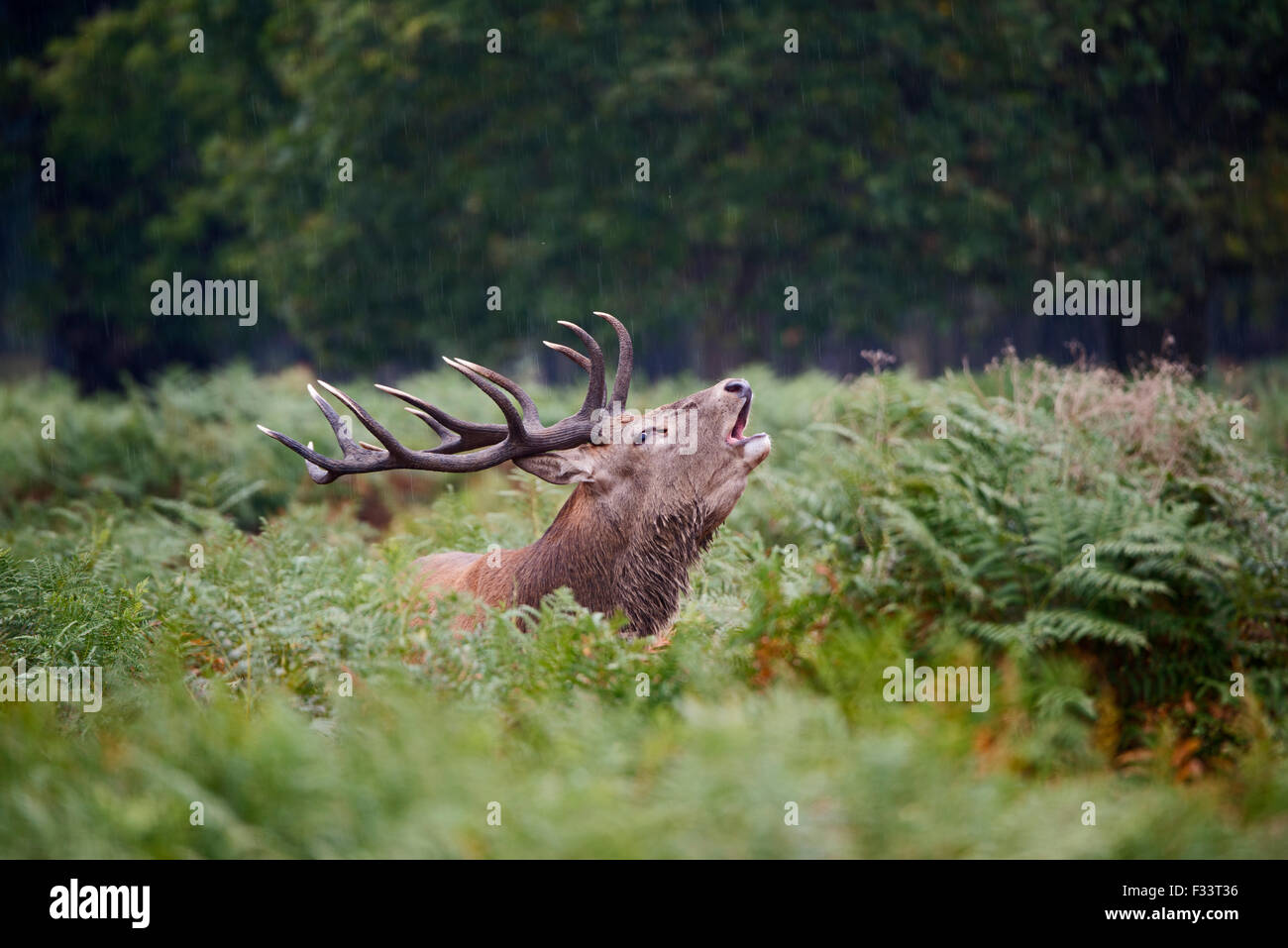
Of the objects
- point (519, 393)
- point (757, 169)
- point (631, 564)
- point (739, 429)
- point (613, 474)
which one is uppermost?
point (757, 169)

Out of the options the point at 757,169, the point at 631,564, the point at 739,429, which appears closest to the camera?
the point at 631,564

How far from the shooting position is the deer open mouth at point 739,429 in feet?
21.9

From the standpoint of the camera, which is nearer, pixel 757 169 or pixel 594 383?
pixel 594 383

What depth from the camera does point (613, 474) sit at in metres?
6.77

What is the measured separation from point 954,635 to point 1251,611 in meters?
1.14

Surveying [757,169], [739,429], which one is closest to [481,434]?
[739,429]

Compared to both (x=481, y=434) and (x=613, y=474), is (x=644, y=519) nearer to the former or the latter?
(x=613, y=474)

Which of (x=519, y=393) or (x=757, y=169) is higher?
(x=757, y=169)

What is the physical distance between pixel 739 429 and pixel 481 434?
141cm

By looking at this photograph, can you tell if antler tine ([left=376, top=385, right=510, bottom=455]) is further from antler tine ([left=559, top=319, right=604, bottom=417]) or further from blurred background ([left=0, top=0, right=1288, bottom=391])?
blurred background ([left=0, top=0, right=1288, bottom=391])

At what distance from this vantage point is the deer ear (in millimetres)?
6797

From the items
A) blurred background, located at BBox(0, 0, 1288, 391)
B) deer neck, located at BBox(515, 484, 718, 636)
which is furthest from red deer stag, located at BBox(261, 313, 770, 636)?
blurred background, located at BBox(0, 0, 1288, 391)

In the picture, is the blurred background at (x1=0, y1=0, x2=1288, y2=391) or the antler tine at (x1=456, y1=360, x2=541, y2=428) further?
the blurred background at (x1=0, y1=0, x2=1288, y2=391)
